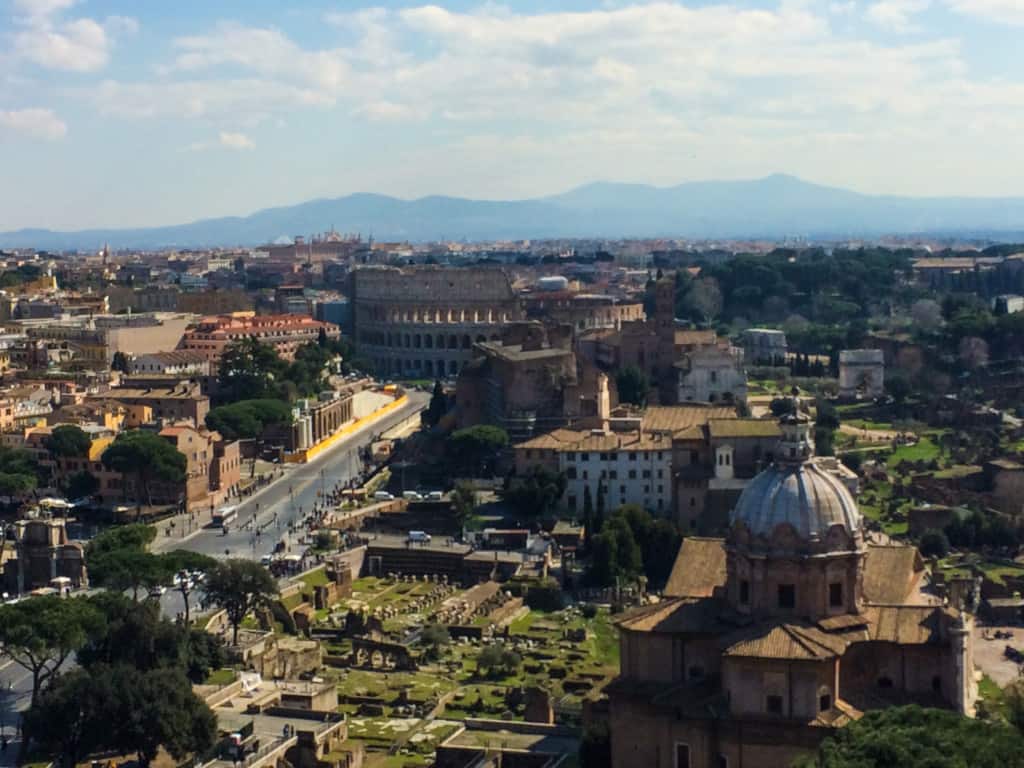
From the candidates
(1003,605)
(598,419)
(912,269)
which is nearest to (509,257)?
(912,269)

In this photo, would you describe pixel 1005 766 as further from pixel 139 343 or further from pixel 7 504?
pixel 139 343

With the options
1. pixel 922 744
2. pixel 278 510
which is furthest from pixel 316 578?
pixel 922 744

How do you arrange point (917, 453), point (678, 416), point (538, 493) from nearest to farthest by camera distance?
point (538, 493) < point (678, 416) < point (917, 453)

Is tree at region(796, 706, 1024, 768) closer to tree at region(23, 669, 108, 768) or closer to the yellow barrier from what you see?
tree at region(23, 669, 108, 768)

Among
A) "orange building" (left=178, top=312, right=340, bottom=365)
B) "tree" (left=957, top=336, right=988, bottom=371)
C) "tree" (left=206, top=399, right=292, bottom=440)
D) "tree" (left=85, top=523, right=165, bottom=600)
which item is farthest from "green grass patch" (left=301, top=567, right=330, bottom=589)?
"tree" (left=957, top=336, right=988, bottom=371)

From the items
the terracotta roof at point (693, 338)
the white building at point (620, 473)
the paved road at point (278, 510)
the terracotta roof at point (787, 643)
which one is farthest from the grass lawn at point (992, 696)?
the terracotta roof at point (693, 338)

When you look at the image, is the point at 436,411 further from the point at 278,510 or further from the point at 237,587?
the point at 237,587

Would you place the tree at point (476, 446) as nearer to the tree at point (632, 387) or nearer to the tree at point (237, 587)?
the tree at point (632, 387)
